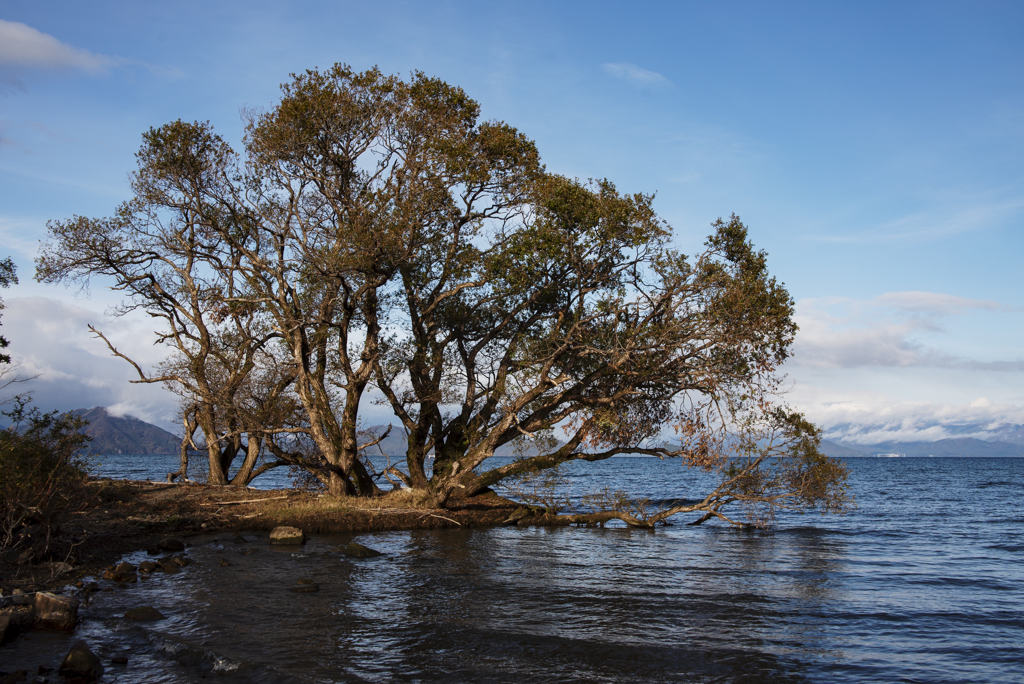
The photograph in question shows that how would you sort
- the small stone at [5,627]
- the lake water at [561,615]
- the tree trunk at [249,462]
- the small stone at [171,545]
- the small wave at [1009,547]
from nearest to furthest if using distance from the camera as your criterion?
1. the small stone at [5,627]
2. the lake water at [561,615]
3. the small stone at [171,545]
4. the small wave at [1009,547]
5. the tree trunk at [249,462]

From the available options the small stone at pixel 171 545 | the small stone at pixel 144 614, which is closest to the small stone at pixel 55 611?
the small stone at pixel 144 614

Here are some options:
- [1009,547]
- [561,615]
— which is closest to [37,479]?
[561,615]

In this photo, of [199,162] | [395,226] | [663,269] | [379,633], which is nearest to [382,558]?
A: [379,633]

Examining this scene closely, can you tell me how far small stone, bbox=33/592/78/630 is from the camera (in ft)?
37.1

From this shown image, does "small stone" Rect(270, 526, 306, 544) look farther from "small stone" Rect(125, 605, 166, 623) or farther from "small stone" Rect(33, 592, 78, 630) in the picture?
"small stone" Rect(33, 592, 78, 630)

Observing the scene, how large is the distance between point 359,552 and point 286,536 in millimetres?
3012

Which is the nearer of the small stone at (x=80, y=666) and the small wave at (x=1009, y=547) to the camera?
the small stone at (x=80, y=666)

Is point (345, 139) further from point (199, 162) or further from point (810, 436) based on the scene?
point (810, 436)

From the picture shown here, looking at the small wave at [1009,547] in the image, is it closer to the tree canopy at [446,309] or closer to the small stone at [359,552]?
the tree canopy at [446,309]

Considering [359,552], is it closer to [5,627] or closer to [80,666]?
[5,627]

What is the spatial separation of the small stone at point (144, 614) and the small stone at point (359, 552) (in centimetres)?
710

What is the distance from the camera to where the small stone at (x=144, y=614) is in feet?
40.5

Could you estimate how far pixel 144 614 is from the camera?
41.0 feet

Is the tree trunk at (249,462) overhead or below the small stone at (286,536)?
overhead
